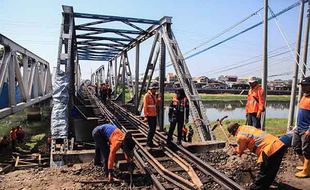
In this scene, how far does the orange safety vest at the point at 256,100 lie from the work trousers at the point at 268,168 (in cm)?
290

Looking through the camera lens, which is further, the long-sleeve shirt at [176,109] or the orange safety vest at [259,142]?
the long-sleeve shirt at [176,109]

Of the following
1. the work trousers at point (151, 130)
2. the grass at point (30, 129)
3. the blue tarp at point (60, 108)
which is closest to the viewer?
the work trousers at point (151, 130)

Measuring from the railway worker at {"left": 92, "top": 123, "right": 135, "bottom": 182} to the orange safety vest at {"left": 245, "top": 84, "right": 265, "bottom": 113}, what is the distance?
3804 millimetres

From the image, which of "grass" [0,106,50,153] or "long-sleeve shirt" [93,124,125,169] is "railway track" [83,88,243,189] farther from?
"grass" [0,106,50,153]

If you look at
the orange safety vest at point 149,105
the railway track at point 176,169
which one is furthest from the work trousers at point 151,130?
the railway track at point 176,169

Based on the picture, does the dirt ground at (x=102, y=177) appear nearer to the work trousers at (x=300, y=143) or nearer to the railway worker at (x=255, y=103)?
the work trousers at (x=300, y=143)

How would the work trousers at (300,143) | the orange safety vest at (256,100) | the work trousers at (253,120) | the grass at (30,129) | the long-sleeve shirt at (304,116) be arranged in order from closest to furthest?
the work trousers at (300,143)
the long-sleeve shirt at (304,116)
the orange safety vest at (256,100)
the work trousers at (253,120)
the grass at (30,129)

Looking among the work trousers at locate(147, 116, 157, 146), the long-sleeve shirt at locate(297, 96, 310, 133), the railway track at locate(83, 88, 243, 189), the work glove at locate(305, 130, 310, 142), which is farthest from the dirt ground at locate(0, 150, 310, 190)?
the work trousers at locate(147, 116, 157, 146)

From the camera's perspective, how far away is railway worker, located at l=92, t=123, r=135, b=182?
6162 millimetres

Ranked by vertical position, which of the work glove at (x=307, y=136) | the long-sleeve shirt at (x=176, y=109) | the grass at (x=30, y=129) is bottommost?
the grass at (x=30, y=129)

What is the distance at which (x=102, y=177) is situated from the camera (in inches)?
259

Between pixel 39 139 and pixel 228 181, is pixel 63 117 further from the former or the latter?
pixel 39 139

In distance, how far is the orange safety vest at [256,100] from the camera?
26.1ft

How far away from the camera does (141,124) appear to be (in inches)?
486
